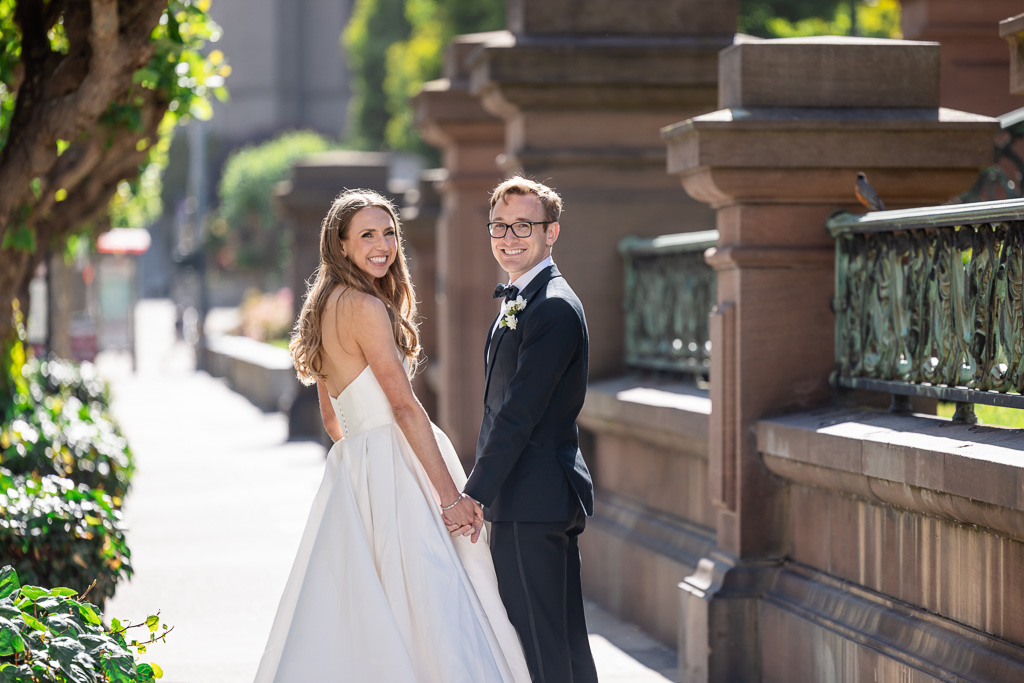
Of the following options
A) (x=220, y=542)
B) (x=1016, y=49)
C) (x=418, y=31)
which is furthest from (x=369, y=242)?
(x=418, y=31)

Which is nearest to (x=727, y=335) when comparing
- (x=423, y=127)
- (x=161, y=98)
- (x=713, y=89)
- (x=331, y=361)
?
(x=331, y=361)

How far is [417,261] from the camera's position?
46.4 ft

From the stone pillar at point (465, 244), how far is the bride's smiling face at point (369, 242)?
6.05 m

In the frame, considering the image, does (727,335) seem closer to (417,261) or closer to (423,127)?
(423,127)

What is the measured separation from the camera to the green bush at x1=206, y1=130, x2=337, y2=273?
6944cm

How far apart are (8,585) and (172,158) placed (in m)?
93.7

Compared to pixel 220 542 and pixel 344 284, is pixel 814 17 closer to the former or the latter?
pixel 220 542

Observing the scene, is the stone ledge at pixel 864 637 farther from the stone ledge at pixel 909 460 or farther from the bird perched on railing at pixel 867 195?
the bird perched on railing at pixel 867 195

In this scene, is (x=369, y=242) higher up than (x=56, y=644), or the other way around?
(x=369, y=242)

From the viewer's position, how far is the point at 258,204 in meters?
69.9

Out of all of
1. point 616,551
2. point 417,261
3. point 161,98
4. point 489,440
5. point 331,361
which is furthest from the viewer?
point 417,261

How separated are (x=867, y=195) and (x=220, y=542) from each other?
605 centimetres

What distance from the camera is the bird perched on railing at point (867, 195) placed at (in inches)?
216

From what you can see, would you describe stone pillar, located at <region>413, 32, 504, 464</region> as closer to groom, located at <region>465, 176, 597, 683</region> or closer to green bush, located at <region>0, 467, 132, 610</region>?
green bush, located at <region>0, 467, 132, 610</region>
